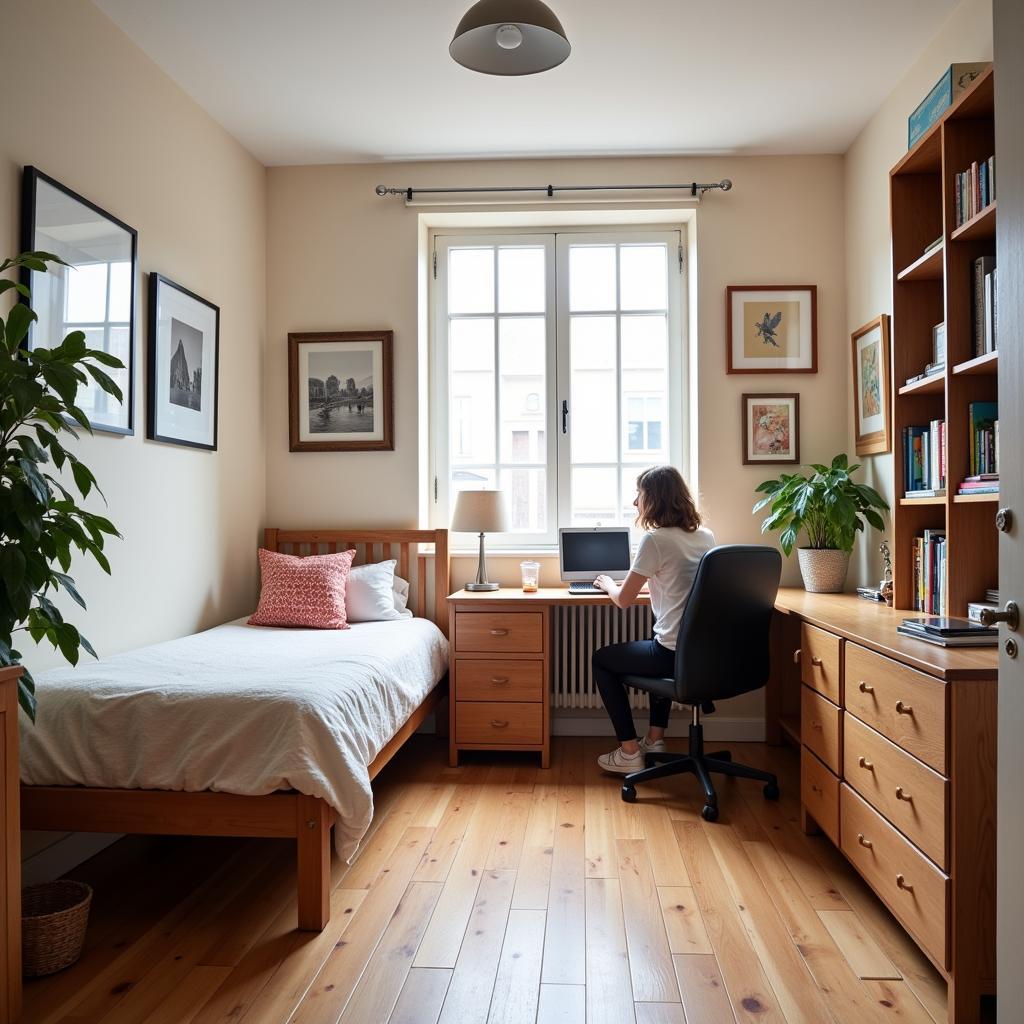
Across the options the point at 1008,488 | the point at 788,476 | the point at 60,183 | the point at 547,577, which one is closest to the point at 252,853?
the point at 547,577

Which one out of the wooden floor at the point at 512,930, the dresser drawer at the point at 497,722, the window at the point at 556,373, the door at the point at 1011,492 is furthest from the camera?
the window at the point at 556,373

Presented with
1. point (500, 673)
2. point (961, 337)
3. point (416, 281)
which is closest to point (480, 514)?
point (500, 673)

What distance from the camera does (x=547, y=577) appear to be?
13.0 ft

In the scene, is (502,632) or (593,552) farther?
(593,552)

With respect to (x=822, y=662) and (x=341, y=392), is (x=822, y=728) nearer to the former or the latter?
(x=822, y=662)

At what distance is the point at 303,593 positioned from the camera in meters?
3.44

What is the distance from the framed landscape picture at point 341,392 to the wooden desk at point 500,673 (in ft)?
3.29

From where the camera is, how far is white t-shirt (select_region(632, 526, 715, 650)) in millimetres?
3061

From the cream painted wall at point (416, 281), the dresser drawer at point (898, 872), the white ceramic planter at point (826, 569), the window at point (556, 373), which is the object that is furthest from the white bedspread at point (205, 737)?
the white ceramic planter at point (826, 569)

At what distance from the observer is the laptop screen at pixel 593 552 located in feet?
12.5

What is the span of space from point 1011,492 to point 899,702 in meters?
0.82

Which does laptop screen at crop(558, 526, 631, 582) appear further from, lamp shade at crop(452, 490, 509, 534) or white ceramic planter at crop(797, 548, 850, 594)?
white ceramic planter at crop(797, 548, 850, 594)

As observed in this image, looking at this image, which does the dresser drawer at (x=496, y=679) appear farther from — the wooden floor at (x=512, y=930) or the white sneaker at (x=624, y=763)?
the wooden floor at (x=512, y=930)

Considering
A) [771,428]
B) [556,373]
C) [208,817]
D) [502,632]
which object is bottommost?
[208,817]
